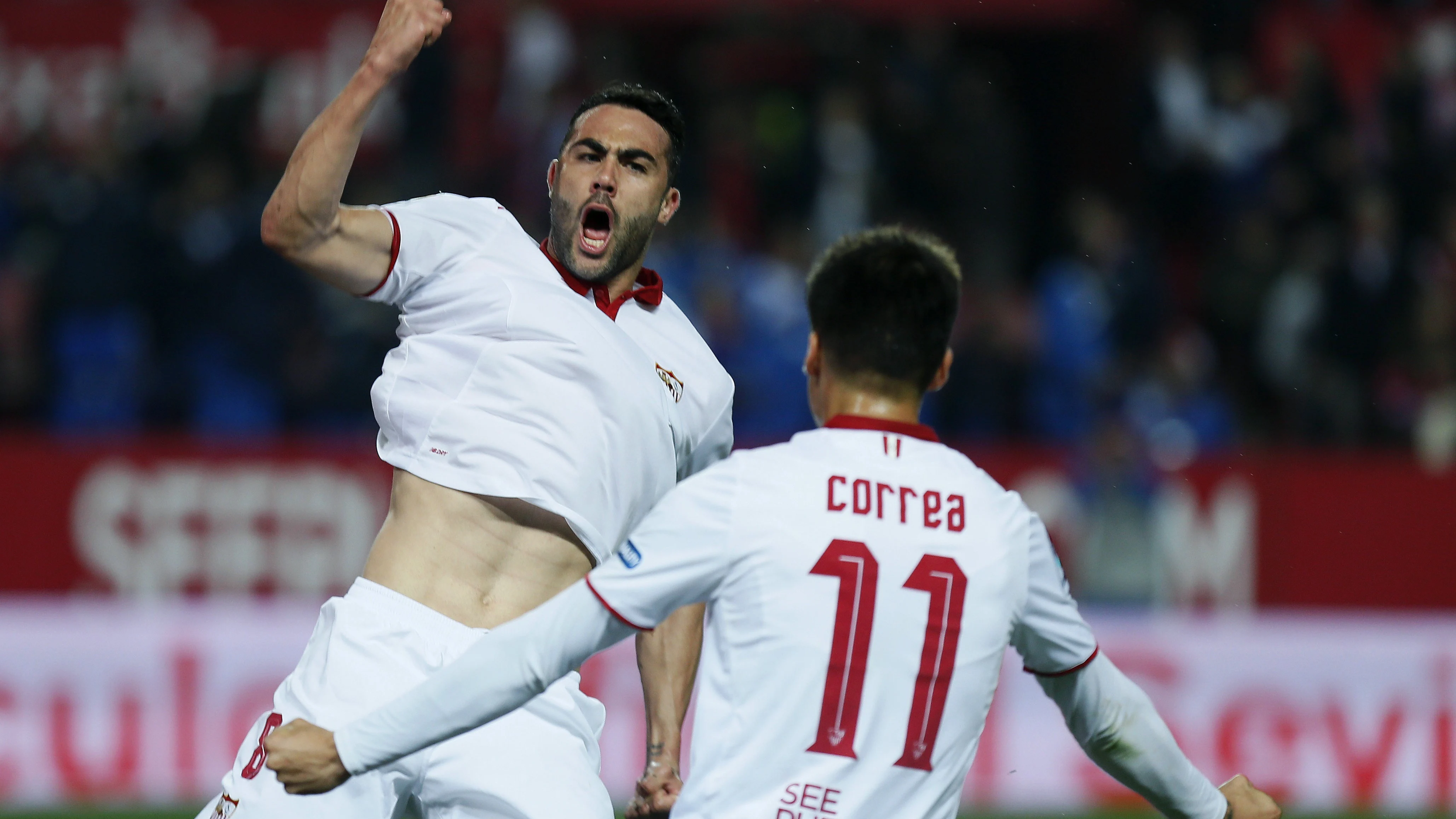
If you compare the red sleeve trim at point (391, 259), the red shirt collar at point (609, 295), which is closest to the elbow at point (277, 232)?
the red sleeve trim at point (391, 259)

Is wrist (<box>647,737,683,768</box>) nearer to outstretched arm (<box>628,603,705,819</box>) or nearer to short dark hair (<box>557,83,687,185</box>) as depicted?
outstretched arm (<box>628,603,705,819</box>)

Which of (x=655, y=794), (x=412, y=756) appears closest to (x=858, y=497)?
(x=412, y=756)

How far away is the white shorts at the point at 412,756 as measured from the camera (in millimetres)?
4250

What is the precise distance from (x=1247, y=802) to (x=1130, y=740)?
1.51 ft

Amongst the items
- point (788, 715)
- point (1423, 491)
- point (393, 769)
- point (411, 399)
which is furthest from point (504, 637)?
point (1423, 491)

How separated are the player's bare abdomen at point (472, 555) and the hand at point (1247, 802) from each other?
160cm

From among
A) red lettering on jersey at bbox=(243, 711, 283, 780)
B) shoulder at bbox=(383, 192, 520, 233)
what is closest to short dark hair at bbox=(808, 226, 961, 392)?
shoulder at bbox=(383, 192, 520, 233)

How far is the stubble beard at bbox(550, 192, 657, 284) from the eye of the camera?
4906 mm

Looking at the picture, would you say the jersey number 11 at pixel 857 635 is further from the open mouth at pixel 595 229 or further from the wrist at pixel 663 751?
the open mouth at pixel 595 229

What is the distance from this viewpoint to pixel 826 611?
136 inches

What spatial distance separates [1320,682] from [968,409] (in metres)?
2.97

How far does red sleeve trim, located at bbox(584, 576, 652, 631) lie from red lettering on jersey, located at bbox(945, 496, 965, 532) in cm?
58

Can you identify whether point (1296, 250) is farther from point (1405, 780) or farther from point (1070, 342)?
point (1405, 780)

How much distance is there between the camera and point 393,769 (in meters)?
4.29
